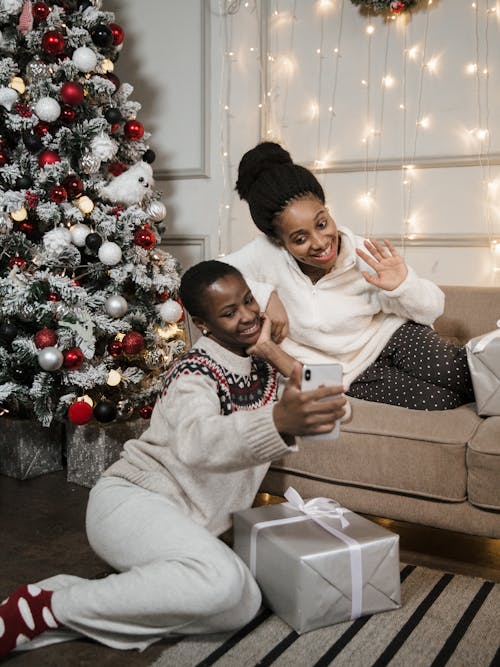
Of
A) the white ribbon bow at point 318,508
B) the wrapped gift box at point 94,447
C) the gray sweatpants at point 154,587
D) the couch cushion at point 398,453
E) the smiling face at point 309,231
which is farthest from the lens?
the wrapped gift box at point 94,447

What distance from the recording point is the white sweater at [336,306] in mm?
2197

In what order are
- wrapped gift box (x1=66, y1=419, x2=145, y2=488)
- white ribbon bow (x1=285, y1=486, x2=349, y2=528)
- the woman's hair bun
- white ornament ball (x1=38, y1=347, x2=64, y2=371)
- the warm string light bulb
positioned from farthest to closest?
the warm string light bulb, wrapped gift box (x1=66, y1=419, x2=145, y2=488), white ornament ball (x1=38, y1=347, x2=64, y2=371), the woman's hair bun, white ribbon bow (x1=285, y1=486, x2=349, y2=528)

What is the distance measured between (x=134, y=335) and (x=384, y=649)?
1.49 meters

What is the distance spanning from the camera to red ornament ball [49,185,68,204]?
98.0 inches

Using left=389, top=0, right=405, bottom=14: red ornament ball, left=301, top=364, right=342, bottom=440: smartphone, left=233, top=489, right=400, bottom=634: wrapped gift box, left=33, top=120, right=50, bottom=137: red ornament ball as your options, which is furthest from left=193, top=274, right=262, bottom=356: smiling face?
left=389, top=0, right=405, bottom=14: red ornament ball

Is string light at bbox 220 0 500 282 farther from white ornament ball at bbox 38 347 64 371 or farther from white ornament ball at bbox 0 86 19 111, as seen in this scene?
white ornament ball at bbox 38 347 64 371

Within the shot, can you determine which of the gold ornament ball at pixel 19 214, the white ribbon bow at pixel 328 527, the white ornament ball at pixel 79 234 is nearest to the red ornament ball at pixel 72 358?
the white ornament ball at pixel 79 234

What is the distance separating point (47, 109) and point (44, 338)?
811 millimetres

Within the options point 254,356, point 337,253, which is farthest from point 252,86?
point 254,356

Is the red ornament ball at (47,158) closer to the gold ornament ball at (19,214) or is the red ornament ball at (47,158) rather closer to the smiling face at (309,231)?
the gold ornament ball at (19,214)

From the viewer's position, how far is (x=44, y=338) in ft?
7.97

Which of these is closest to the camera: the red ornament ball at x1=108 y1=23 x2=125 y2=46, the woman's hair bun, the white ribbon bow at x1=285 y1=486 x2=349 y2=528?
the white ribbon bow at x1=285 y1=486 x2=349 y2=528

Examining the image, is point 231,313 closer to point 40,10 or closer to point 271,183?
point 271,183

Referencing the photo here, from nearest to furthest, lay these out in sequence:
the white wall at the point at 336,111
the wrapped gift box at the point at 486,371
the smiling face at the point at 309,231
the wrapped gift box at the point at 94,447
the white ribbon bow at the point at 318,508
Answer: the white ribbon bow at the point at 318,508
the wrapped gift box at the point at 486,371
the smiling face at the point at 309,231
the wrapped gift box at the point at 94,447
the white wall at the point at 336,111
